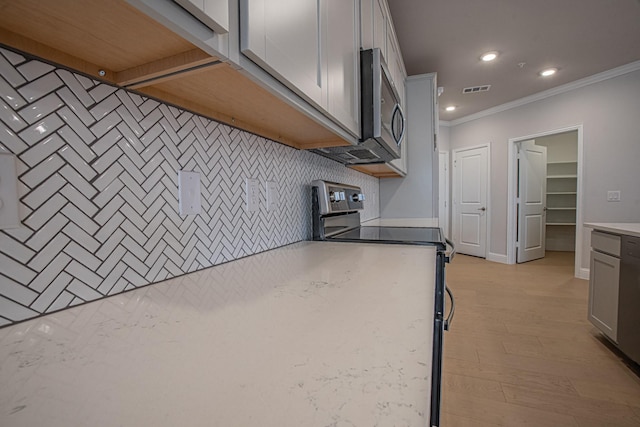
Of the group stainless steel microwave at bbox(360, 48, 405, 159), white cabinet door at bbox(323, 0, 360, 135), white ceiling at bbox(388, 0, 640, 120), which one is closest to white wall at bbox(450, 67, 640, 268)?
white ceiling at bbox(388, 0, 640, 120)

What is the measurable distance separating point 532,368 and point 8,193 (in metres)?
2.45

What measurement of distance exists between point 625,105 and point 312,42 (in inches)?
176

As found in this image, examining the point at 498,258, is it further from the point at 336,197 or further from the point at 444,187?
the point at 336,197

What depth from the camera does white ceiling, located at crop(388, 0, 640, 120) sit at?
219 cm

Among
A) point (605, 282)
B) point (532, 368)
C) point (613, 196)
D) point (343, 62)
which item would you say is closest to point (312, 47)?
point (343, 62)

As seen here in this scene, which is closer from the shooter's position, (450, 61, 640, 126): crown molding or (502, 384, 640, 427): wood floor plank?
(502, 384, 640, 427): wood floor plank

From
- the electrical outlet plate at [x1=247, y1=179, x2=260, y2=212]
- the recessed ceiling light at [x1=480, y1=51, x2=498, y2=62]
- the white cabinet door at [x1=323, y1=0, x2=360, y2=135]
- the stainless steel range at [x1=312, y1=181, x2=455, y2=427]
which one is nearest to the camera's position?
the white cabinet door at [x1=323, y1=0, x2=360, y2=135]

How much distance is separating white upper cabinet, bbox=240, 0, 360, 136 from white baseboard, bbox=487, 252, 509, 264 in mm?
4637

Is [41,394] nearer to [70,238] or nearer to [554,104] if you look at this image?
[70,238]

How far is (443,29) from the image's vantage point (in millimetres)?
2459

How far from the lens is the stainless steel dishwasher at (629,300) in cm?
171

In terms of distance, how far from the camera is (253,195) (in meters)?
1.01

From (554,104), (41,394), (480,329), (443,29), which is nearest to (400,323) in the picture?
(41,394)

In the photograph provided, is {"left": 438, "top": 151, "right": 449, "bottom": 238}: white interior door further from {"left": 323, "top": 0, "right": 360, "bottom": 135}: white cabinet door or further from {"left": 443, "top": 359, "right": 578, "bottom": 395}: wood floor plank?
{"left": 323, "top": 0, "right": 360, "bottom": 135}: white cabinet door
